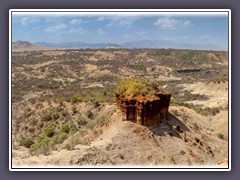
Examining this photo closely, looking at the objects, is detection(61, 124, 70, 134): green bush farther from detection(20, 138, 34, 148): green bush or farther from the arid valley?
detection(20, 138, 34, 148): green bush

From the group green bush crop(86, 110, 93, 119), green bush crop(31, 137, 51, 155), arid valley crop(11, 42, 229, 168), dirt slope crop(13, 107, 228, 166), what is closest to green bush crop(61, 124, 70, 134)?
arid valley crop(11, 42, 229, 168)

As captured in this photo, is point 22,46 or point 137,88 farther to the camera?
point 22,46

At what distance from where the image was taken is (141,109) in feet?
49.3

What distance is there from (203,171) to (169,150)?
4.58 meters

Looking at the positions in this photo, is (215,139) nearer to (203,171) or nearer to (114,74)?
(203,171)

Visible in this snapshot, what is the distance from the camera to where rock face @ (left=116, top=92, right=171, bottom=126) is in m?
15.2

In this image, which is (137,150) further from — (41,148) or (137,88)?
(41,148)

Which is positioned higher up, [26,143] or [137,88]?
[137,88]

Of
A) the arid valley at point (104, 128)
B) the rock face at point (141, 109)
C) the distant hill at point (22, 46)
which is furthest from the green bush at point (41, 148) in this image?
the distant hill at point (22, 46)

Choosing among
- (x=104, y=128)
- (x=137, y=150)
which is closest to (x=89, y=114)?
(x=104, y=128)

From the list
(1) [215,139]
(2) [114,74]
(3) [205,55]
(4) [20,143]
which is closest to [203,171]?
(1) [215,139]

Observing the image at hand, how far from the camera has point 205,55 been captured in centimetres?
7844

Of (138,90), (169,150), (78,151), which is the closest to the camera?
(78,151)
